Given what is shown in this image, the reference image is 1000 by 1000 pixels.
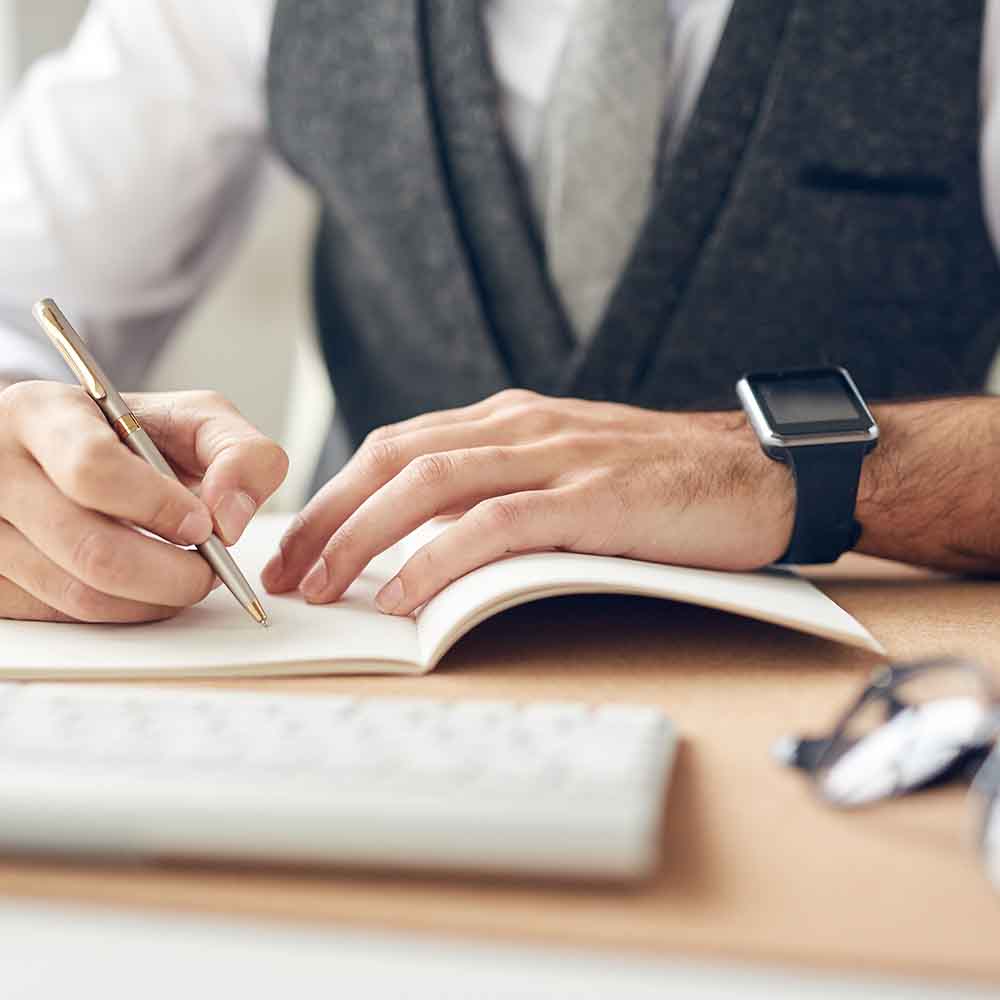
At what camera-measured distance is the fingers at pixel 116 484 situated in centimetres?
55

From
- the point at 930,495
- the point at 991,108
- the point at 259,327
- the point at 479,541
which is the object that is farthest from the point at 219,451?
the point at 259,327

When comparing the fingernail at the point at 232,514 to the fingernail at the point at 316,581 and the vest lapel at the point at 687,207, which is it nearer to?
the fingernail at the point at 316,581

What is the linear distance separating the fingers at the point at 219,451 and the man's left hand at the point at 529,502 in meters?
0.05

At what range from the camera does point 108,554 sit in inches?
21.8

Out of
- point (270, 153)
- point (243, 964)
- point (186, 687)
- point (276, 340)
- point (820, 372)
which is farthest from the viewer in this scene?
point (276, 340)

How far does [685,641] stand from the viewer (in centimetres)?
58

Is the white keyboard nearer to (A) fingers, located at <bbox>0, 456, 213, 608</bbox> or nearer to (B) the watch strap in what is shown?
(A) fingers, located at <bbox>0, 456, 213, 608</bbox>

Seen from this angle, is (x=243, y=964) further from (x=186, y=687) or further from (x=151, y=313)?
(x=151, y=313)

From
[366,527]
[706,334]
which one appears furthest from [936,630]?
[706,334]

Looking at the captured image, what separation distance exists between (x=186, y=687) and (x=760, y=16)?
742mm

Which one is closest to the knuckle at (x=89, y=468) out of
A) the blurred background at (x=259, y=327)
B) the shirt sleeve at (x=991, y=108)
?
the shirt sleeve at (x=991, y=108)

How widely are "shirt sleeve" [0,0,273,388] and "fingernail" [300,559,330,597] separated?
28.5 inches

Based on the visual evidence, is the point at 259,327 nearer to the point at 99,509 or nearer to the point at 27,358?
the point at 27,358

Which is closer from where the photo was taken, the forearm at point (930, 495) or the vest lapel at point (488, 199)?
the forearm at point (930, 495)
